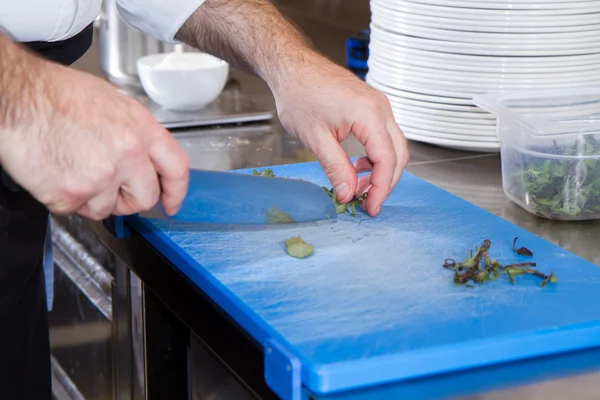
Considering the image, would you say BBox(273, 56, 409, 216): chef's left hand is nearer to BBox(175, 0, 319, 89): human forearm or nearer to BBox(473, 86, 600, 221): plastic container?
BBox(175, 0, 319, 89): human forearm

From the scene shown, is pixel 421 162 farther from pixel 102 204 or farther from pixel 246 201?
pixel 102 204

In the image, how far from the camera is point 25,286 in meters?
1.20

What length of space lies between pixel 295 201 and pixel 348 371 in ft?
1.16

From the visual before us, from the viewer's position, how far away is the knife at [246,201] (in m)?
1.00

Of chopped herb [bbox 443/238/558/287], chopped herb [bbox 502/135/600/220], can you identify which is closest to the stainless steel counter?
chopped herb [bbox 502/135/600/220]

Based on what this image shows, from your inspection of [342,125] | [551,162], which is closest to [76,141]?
[342,125]

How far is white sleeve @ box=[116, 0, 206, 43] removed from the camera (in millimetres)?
1240

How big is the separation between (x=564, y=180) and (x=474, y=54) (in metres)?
0.28

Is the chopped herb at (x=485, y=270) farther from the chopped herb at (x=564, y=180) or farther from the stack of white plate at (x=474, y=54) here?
the stack of white plate at (x=474, y=54)

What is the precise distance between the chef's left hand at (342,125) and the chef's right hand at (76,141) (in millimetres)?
293

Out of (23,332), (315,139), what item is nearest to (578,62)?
(315,139)

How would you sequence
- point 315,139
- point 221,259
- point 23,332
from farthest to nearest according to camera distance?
point 23,332, point 315,139, point 221,259

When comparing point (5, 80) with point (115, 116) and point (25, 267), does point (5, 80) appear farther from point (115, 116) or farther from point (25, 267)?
point (25, 267)

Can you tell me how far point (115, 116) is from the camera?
30.4 inches
